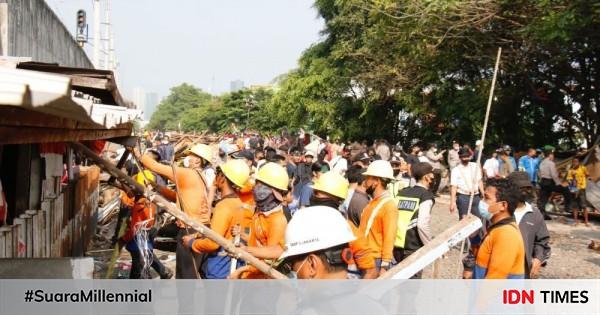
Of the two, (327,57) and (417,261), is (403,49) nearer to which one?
(327,57)

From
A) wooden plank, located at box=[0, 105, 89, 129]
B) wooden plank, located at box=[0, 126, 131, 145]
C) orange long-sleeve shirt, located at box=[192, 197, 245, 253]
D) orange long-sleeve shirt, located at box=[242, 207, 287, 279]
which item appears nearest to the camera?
wooden plank, located at box=[0, 105, 89, 129]

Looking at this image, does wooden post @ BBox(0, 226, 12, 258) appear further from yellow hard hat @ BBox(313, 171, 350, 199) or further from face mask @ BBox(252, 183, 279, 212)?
yellow hard hat @ BBox(313, 171, 350, 199)

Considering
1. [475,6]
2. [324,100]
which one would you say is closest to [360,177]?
[475,6]

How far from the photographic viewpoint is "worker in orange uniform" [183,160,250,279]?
4.57 m

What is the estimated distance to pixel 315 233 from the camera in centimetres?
252

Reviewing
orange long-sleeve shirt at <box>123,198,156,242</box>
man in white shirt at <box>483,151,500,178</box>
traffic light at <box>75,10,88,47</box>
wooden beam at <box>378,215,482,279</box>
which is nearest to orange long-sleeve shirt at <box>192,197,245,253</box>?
wooden beam at <box>378,215,482,279</box>

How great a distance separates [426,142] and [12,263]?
81.1 ft

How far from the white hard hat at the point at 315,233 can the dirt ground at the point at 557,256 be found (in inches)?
167

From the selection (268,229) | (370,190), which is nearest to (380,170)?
(370,190)

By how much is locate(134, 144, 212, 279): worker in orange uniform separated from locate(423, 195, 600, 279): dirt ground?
8.87 ft

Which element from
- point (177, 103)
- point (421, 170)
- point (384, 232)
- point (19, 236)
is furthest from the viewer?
point (177, 103)

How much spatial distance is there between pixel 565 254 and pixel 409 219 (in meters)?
6.09

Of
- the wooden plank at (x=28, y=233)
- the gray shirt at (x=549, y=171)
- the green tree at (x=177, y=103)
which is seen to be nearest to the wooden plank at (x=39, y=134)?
the wooden plank at (x=28, y=233)

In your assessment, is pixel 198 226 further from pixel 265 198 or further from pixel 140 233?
pixel 140 233
